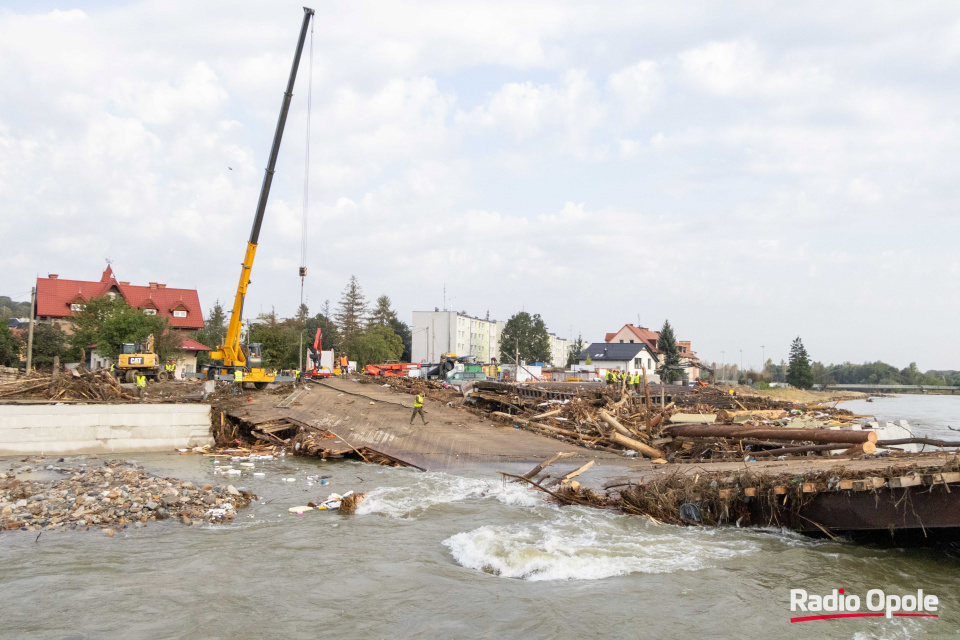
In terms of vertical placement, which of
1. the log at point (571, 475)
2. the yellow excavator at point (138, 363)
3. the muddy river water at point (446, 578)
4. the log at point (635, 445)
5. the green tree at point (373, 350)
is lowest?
the muddy river water at point (446, 578)

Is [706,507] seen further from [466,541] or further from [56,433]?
[56,433]

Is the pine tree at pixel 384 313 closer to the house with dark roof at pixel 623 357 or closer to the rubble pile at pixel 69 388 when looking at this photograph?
the house with dark roof at pixel 623 357

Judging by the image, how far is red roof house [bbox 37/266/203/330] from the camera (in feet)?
208

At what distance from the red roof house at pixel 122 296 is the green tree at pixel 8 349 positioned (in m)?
12.9

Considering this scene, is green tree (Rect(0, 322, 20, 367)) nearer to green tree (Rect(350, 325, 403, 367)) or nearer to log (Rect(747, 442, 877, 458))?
green tree (Rect(350, 325, 403, 367))

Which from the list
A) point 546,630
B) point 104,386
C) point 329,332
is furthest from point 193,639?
point 329,332

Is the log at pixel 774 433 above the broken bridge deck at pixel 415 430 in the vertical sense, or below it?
above

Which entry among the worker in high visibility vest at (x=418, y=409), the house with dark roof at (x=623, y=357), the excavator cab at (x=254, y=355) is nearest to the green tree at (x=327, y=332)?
the house with dark roof at (x=623, y=357)

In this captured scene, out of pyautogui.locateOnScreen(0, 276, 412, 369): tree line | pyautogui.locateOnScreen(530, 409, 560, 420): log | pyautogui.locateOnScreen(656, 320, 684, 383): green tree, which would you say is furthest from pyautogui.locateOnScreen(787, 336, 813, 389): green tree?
pyautogui.locateOnScreen(530, 409, 560, 420): log

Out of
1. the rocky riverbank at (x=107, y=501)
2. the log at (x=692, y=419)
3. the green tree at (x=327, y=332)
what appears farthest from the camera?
the green tree at (x=327, y=332)

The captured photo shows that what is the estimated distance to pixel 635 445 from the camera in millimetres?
18266

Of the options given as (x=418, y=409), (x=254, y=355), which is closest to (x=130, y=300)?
(x=254, y=355)

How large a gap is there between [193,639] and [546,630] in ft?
12.4

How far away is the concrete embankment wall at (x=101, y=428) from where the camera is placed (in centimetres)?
1911
